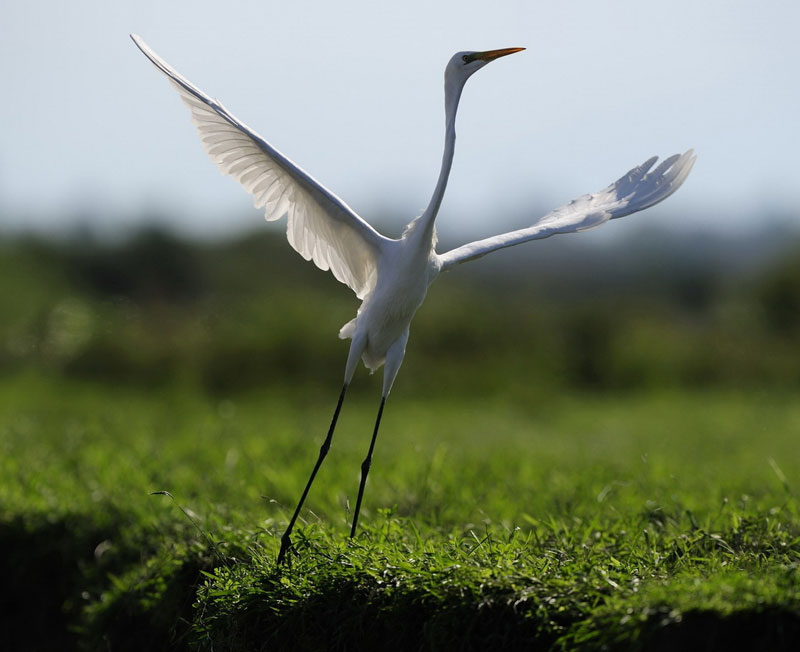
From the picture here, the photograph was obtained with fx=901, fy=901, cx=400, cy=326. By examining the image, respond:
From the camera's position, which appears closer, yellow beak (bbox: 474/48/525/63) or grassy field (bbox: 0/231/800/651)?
grassy field (bbox: 0/231/800/651)

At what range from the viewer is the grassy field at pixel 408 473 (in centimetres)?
237

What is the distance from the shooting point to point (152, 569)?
10.5ft

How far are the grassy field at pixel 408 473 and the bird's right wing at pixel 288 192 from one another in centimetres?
88

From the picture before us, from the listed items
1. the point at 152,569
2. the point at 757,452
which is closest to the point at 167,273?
the point at 757,452

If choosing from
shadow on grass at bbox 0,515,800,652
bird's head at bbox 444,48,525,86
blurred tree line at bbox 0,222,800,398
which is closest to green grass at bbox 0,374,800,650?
shadow on grass at bbox 0,515,800,652

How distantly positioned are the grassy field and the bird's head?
1.48 metres

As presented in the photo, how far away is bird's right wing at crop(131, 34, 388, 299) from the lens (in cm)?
285

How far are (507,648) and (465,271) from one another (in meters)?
13.5

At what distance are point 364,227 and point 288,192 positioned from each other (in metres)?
0.31

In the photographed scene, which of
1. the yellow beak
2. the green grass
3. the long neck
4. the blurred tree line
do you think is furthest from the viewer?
the blurred tree line

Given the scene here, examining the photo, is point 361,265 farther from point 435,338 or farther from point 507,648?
point 435,338

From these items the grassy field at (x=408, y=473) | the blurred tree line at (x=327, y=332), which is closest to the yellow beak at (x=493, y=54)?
the grassy field at (x=408, y=473)

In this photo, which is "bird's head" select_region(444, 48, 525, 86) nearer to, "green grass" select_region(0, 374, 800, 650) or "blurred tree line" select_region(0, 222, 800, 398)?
"green grass" select_region(0, 374, 800, 650)

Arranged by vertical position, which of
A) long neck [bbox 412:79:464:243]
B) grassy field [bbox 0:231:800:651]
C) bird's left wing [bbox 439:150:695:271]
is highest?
long neck [bbox 412:79:464:243]
